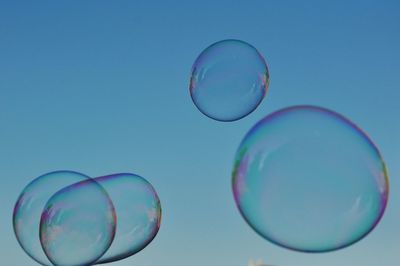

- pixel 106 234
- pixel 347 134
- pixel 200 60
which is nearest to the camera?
pixel 347 134

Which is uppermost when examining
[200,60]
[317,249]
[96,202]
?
[200,60]

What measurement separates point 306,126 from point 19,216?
24.3 ft

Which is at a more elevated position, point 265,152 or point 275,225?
point 265,152

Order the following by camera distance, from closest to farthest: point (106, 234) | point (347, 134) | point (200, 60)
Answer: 1. point (347, 134)
2. point (106, 234)
3. point (200, 60)

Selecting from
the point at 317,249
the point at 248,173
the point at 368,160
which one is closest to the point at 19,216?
the point at 248,173

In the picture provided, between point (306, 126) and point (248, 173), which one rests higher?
point (306, 126)

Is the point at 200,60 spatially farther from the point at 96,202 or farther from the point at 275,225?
the point at 275,225

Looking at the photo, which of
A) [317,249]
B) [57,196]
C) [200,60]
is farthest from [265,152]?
[57,196]

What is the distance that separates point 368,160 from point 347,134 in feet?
1.61

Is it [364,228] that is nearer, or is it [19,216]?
[364,228]

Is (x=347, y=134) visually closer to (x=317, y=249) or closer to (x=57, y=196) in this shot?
(x=317, y=249)

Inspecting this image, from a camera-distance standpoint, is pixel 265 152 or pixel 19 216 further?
pixel 19 216

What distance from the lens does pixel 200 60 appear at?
40.0 ft

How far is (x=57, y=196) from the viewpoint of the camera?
37.9 ft
